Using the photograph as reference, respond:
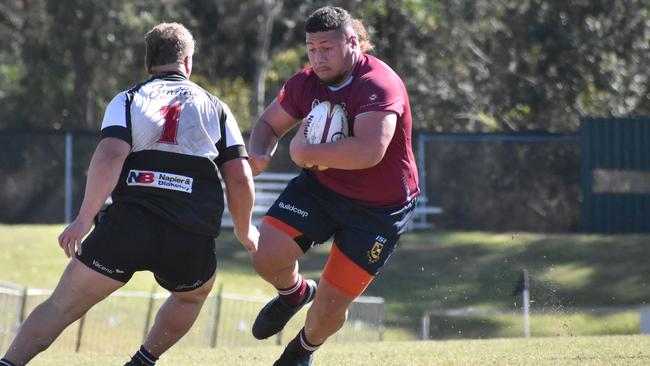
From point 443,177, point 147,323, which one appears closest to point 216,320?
point 147,323

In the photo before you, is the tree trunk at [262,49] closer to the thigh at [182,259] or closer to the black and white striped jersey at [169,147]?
the thigh at [182,259]

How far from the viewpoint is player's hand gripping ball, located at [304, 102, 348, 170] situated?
20.5 feet

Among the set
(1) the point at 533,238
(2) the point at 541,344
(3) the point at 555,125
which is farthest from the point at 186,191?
(3) the point at 555,125

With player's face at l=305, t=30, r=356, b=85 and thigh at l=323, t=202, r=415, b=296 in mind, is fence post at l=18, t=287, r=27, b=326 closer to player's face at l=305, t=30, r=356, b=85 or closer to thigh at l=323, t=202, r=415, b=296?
thigh at l=323, t=202, r=415, b=296

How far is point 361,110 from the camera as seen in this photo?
622 cm

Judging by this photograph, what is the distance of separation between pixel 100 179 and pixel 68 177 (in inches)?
770

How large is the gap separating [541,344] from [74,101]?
26940 mm

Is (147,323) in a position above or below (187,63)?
below

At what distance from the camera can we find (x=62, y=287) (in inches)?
219

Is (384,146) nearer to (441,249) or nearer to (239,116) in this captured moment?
(441,249)

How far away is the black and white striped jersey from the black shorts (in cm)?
6

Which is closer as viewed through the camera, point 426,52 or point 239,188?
point 239,188

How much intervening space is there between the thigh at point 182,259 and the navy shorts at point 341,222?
744mm

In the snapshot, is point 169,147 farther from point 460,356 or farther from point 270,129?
point 460,356
